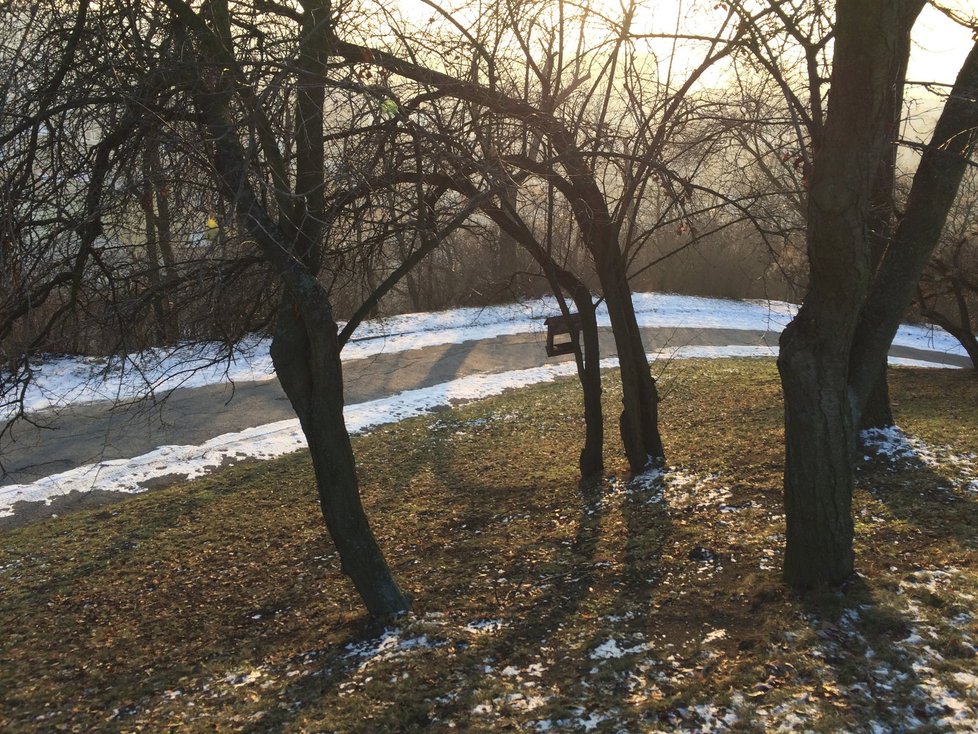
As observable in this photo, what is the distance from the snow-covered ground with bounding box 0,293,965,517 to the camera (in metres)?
8.27

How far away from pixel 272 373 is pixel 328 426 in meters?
8.95

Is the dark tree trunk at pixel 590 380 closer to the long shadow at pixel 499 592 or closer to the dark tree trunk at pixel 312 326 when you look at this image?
the long shadow at pixel 499 592

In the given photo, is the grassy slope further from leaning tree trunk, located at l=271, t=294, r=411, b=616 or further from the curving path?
the curving path

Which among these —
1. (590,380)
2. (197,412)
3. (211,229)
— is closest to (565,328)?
(590,380)

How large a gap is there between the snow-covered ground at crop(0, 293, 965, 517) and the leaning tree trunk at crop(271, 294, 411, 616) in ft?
2.21

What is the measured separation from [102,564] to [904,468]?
6953mm

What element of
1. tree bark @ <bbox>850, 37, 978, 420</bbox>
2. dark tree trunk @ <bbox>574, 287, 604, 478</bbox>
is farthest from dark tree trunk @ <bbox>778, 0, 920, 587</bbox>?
dark tree trunk @ <bbox>574, 287, 604, 478</bbox>

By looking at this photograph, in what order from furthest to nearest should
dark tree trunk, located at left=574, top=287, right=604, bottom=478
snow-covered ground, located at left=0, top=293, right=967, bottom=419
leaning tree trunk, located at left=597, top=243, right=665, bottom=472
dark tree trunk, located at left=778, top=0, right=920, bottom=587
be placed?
snow-covered ground, located at left=0, top=293, right=967, bottom=419
dark tree trunk, located at left=574, top=287, right=604, bottom=478
leaning tree trunk, located at left=597, top=243, right=665, bottom=472
dark tree trunk, located at left=778, top=0, right=920, bottom=587

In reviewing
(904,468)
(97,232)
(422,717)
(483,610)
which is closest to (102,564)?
(97,232)

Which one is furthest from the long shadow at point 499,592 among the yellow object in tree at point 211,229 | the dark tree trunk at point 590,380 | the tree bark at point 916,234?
the yellow object in tree at point 211,229

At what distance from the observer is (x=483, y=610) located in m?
5.05

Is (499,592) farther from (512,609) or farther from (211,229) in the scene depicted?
(211,229)

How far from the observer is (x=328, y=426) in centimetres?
472

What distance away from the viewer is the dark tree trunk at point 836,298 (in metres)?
3.80
